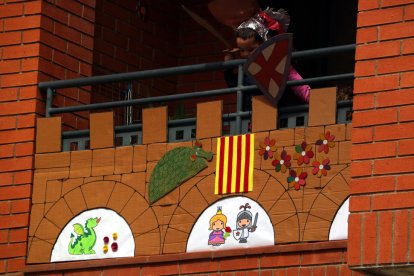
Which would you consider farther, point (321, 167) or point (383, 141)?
point (321, 167)

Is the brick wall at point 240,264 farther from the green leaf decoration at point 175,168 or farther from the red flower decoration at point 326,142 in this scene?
the red flower decoration at point 326,142

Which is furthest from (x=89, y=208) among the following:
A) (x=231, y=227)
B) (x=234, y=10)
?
(x=234, y=10)

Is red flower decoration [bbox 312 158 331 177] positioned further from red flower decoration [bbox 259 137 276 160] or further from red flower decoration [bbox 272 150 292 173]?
red flower decoration [bbox 259 137 276 160]

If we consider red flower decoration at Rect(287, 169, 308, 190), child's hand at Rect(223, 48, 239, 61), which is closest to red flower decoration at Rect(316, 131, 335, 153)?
red flower decoration at Rect(287, 169, 308, 190)

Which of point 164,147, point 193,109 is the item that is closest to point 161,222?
point 164,147

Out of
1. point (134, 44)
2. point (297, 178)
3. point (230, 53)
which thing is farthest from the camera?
point (134, 44)

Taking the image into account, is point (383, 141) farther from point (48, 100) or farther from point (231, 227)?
point (48, 100)

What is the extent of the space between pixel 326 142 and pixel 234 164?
0.88m

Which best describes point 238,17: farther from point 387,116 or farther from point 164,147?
point 387,116

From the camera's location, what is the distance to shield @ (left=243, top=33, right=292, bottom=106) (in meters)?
15.0

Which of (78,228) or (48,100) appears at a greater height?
(48,100)

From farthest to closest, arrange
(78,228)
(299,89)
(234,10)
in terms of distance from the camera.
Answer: (234,10)
(78,228)
(299,89)

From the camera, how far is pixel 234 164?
49.5 ft

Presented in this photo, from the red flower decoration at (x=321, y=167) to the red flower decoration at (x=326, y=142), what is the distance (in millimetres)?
97
